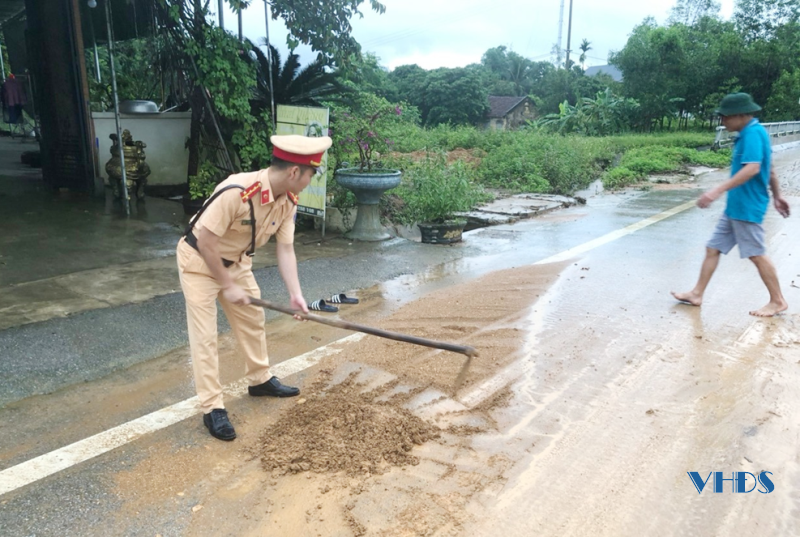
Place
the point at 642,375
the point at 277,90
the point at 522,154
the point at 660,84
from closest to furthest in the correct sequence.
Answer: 1. the point at 642,375
2. the point at 277,90
3. the point at 522,154
4. the point at 660,84

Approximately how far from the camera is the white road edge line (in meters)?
2.84

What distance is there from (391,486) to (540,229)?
6627 mm

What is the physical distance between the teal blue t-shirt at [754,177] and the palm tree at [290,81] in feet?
17.1

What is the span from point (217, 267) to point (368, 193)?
14.7 feet

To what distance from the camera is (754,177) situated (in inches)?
197

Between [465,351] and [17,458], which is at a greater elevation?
[465,351]

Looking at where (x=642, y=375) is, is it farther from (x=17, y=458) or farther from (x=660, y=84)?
(x=660, y=84)

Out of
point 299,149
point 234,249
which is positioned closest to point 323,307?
point 234,249

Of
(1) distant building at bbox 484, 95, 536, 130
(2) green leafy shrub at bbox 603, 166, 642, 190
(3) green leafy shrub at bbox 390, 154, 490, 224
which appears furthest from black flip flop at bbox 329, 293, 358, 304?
(1) distant building at bbox 484, 95, 536, 130

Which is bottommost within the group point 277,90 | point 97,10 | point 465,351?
point 465,351

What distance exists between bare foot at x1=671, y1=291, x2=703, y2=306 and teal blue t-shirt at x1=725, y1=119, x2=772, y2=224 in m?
0.74

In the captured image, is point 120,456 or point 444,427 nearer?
point 120,456

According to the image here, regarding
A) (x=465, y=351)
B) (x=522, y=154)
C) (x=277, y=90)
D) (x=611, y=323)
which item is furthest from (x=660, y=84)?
(x=465, y=351)

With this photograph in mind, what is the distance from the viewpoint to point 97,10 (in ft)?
38.0
